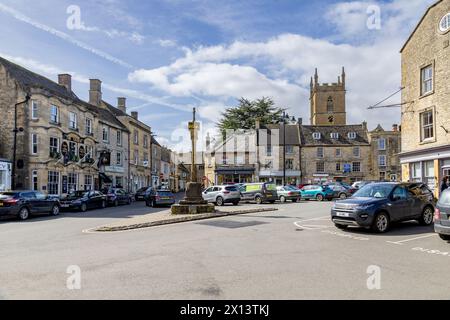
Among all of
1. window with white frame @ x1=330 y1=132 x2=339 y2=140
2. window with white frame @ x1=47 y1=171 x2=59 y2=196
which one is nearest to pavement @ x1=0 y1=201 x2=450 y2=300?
window with white frame @ x1=47 y1=171 x2=59 y2=196

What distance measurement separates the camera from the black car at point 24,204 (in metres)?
17.8

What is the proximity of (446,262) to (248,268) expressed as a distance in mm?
4224

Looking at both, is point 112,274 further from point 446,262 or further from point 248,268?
point 446,262

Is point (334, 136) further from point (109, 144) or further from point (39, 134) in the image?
point (39, 134)

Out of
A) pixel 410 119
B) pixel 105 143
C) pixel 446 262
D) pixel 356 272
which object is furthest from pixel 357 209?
pixel 105 143

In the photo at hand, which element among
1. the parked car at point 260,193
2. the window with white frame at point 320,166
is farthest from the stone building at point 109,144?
the window with white frame at point 320,166

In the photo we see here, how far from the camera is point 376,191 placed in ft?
41.8

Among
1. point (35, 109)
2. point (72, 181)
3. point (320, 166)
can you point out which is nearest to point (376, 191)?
point (35, 109)

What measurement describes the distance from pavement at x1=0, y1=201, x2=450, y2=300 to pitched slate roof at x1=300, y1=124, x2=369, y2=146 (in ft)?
144

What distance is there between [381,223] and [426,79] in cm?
1624

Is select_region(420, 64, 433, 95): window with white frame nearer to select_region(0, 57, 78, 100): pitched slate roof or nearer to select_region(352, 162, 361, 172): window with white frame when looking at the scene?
select_region(0, 57, 78, 100): pitched slate roof

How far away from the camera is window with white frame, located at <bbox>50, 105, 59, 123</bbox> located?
101 ft

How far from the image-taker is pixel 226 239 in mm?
10719

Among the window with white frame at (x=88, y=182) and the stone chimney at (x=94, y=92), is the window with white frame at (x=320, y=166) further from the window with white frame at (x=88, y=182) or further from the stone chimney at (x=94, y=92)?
the window with white frame at (x=88, y=182)
